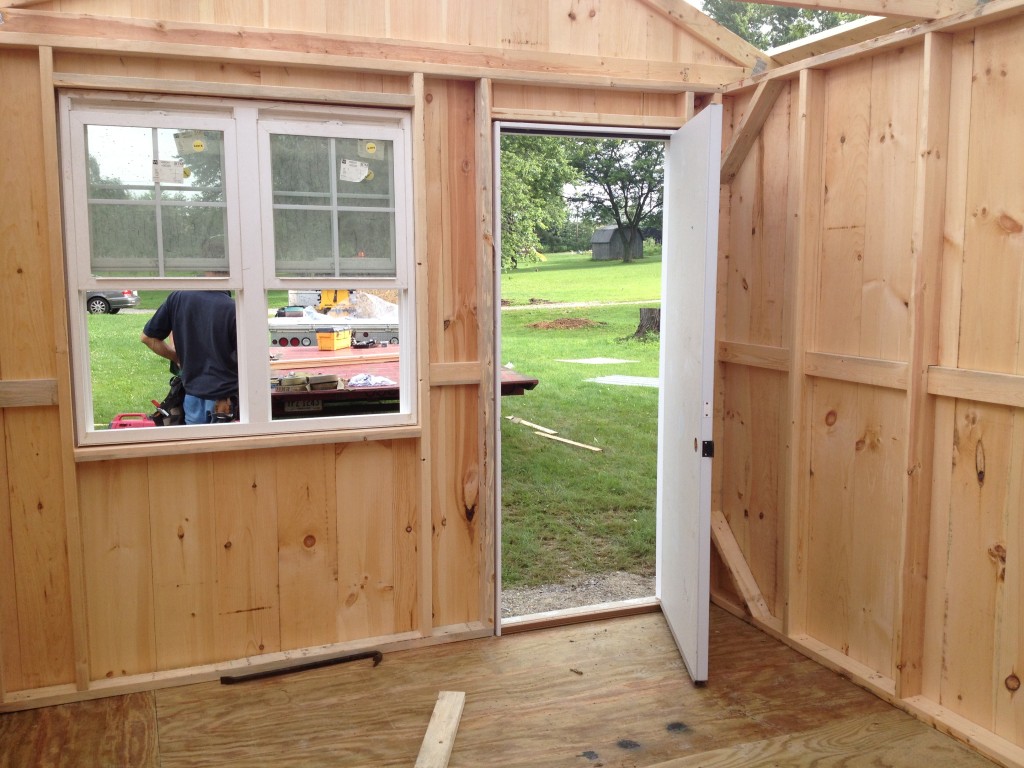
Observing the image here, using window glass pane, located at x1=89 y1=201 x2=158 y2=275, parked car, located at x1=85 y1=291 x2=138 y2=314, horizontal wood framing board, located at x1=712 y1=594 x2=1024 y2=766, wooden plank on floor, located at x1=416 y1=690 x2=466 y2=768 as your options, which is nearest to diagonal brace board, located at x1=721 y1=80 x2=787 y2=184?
horizontal wood framing board, located at x1=712 y1=594 x2=1024 y2=766

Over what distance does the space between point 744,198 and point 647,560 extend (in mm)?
2298

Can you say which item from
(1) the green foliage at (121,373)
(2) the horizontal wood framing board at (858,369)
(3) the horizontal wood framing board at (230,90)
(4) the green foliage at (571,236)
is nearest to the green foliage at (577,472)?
(2) the horizontal wood framing board at (858,369)

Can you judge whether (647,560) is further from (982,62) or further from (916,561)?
(982,62)

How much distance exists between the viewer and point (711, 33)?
3.79 m

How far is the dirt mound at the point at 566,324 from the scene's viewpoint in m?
14.5

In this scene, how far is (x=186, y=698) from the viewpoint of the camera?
3.26 metres

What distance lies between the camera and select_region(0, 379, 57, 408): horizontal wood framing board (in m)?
3.06

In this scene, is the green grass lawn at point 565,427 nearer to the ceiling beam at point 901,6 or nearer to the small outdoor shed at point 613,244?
the small outdoor shed at point 613,244

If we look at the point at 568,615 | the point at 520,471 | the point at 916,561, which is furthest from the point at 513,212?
the point at 916,561

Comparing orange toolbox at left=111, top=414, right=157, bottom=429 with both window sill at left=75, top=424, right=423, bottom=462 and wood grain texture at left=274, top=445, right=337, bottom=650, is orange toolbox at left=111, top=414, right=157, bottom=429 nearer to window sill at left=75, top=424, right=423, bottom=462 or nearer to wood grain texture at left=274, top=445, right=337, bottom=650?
window sill at left=75, top=424, right=423, bottom=462

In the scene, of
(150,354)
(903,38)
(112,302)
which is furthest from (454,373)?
(112,302)

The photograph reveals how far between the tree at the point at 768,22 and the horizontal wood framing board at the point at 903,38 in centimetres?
1725

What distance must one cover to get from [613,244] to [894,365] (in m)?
17.0

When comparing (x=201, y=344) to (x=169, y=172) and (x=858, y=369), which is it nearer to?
(x=169, y=172)
